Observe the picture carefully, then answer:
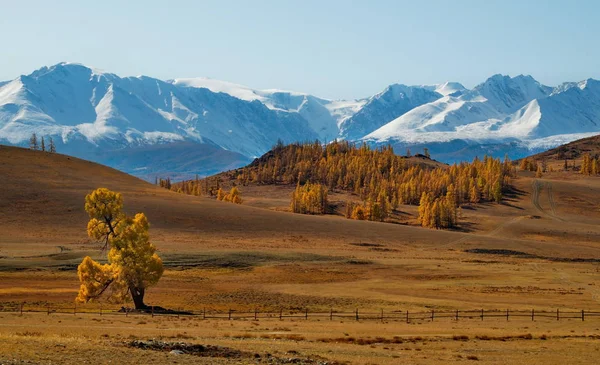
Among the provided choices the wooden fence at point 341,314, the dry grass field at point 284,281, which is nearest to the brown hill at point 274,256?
the dry grass field at point 284,281

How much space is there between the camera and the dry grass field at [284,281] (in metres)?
48.2

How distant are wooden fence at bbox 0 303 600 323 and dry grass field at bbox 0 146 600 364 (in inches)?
93.5

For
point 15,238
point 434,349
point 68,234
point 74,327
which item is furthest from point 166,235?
point 434,349

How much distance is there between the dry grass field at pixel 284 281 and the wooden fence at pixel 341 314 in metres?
2.37

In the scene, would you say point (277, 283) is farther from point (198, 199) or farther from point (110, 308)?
point (198, 199)

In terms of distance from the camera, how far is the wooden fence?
2694 inches

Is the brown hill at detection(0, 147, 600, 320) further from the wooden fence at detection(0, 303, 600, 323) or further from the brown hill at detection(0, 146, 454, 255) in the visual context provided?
the wooden fence at detection(0, 303, 600, 323)

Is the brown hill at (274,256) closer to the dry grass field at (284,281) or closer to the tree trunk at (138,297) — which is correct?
the dry grass field at (284,281)

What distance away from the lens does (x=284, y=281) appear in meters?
103

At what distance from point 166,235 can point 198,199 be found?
146 feet

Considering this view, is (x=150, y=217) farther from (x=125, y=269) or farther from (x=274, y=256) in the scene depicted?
(x=125, y=269)

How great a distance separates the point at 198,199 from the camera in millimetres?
191375

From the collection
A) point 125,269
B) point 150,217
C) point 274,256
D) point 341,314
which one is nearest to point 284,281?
point 274,256

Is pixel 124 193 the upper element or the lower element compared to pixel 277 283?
upper
